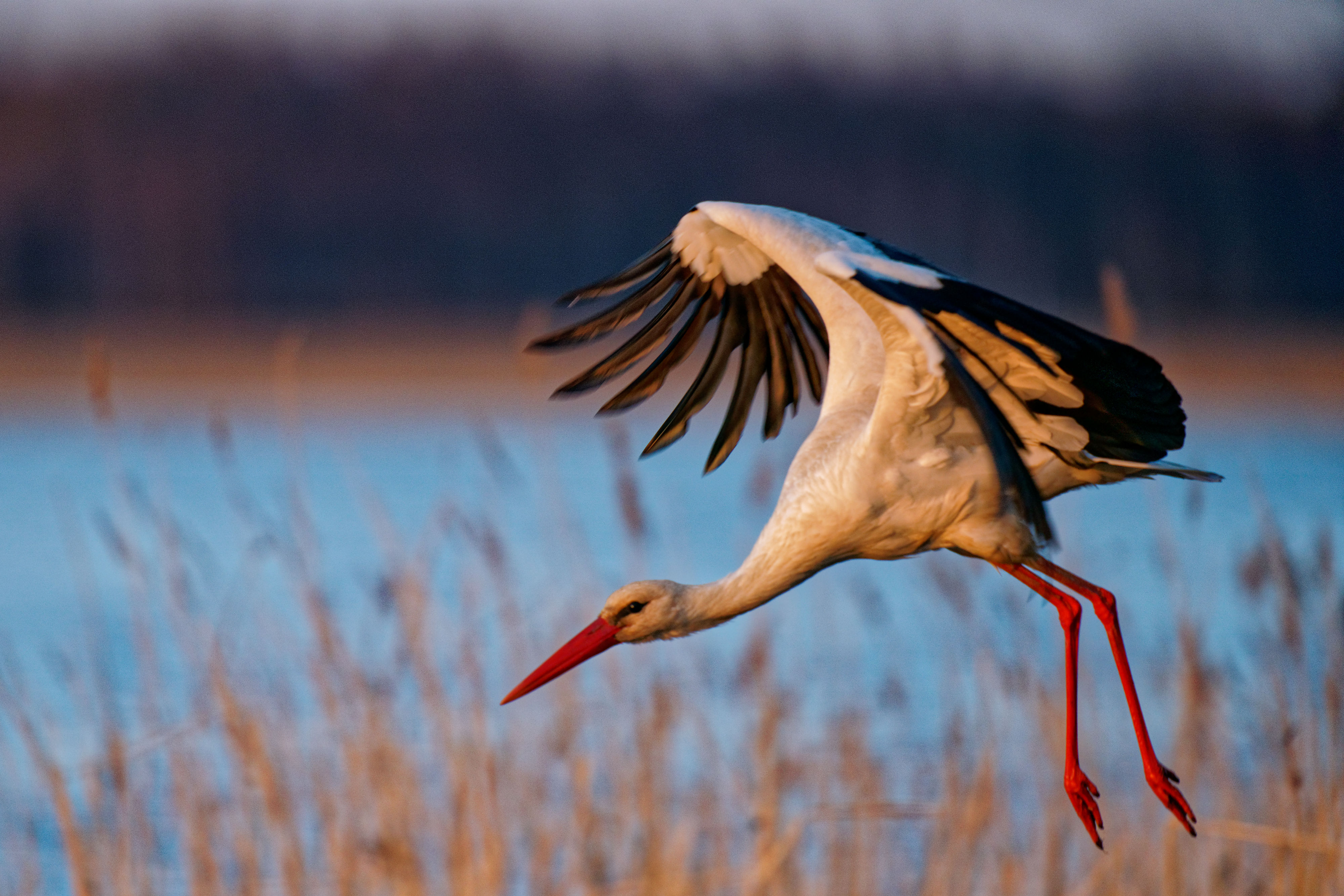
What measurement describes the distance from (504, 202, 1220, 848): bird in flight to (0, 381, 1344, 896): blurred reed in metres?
0.54

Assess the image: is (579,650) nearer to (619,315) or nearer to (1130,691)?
(619,315)

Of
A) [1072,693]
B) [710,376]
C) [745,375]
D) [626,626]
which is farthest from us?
[745,375]

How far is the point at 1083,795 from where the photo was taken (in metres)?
3.58

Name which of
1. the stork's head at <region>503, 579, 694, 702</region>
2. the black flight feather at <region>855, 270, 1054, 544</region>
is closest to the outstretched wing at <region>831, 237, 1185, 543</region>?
the black flight feather at <region>855, 270, 1054, 544</region>

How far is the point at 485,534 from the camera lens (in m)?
4.39

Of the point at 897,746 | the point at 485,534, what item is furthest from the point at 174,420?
the point at 485,534

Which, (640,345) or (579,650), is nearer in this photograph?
(579,650)

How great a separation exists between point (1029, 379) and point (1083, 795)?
1.02 metres

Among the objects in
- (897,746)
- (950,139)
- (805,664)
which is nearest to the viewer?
(805,664)

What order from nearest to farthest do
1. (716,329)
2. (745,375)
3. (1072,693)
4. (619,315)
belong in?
(1072,693) < (619,315) < (745,375) < (716,329)

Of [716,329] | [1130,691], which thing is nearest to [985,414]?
[1130,691]

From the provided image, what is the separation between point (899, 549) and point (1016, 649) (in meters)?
1.33

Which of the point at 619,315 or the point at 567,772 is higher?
the point at 619,315

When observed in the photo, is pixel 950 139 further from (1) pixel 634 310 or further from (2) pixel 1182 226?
(1) pixel 634 310
